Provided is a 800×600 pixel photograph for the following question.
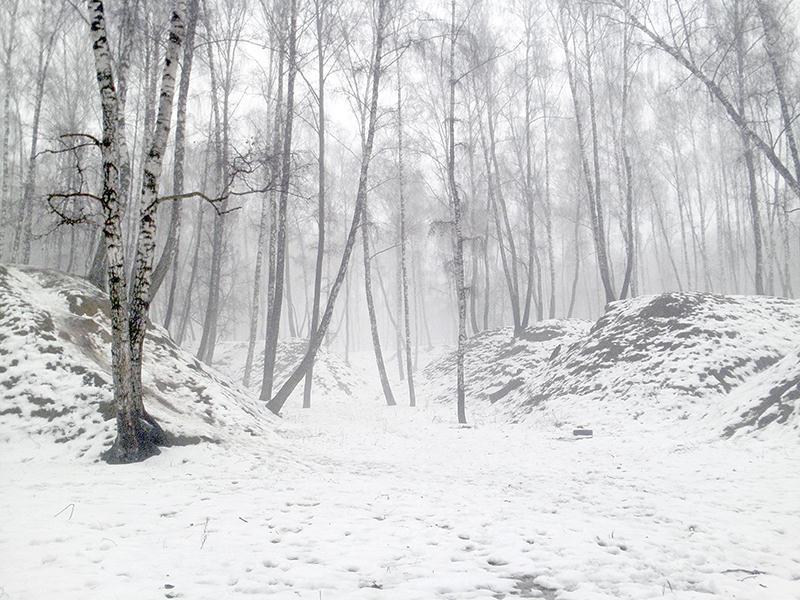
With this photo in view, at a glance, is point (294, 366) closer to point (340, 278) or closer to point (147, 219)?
point (340, 278)

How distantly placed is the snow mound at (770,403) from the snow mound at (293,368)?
1814 cm

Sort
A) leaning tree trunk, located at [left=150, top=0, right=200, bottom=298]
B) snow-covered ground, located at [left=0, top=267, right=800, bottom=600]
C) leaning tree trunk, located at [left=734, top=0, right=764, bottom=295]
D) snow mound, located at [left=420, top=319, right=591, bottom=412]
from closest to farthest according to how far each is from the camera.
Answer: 1. snow-covered ground, located at [left=0, top=267, right=800, bottom=600]
2. leaning tree trunk, located at [left=150, top=0, right=200, bottom=298]
3. leaning tree trunk, located at [left=734, top=0, right=764, bottom=295]
4. snow mound, located at [left=420, top=319, right=591, bottom=412]

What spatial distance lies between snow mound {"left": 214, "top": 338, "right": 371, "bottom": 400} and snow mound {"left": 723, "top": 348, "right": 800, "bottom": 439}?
18142 mm

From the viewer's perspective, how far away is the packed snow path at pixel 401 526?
11.4ft

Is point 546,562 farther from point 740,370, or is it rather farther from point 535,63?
point 535,63

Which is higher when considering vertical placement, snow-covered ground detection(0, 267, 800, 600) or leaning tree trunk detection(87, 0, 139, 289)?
leaning tree trunk detection(87, 0, 139, 289)

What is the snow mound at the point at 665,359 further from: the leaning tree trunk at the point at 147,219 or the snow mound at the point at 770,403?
the leaning tree trunk at the point at 147,219

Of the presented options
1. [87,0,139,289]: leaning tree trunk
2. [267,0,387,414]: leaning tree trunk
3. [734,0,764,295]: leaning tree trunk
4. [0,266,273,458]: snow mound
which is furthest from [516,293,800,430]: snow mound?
[87,0,139,289]: leaning tree trunk

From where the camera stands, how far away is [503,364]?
21.4 meters

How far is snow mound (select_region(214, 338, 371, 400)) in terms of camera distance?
24656 millimetres

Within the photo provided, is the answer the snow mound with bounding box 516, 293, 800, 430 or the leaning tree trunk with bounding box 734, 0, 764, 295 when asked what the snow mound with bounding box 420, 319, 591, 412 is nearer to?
the snow mound with bounding box 516, 293, 800, 430

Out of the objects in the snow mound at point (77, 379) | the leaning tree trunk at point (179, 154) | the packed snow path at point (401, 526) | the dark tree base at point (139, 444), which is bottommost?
the packed snow path at point (401, 526)

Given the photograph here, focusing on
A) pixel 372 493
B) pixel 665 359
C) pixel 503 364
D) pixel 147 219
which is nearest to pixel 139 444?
pixel 147 219

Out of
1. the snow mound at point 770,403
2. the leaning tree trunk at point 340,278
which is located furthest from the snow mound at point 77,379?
the snow mound at point 770,403
